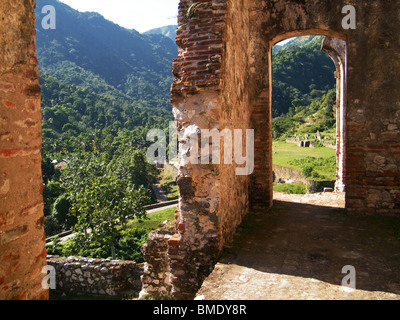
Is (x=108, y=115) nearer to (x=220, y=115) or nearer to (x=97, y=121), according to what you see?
(x=97, y=121)

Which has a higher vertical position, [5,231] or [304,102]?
[304,102]

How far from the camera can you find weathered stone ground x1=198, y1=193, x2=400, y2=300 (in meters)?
3.28

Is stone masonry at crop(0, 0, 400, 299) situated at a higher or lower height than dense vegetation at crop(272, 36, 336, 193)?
lower

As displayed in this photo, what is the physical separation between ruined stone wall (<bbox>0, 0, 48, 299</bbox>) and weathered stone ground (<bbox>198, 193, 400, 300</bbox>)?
167cm

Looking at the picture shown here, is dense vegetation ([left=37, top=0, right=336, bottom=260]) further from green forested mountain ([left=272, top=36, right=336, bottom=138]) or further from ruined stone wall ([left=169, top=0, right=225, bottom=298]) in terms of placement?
ruined stone wall ([left=169, top=0, right=225, bottom=298])

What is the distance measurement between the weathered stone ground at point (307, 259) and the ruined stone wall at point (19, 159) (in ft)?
5.47

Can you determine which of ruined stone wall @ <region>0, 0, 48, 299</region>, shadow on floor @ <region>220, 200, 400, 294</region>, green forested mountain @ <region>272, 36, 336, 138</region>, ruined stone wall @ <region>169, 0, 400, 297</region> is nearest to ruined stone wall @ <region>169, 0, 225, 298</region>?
ruined stone wall @ <region>169, 0, 400, 297</region>

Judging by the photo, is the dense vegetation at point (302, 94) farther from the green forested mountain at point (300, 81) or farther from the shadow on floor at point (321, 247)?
the shadow on floor at point (321, 247)

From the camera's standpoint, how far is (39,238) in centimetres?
242

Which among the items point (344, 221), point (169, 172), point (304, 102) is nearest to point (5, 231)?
point (344, 221)

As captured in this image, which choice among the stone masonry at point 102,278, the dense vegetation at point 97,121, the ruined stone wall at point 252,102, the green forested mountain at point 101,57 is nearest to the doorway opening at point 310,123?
the ruined stone wall at point 252,102
